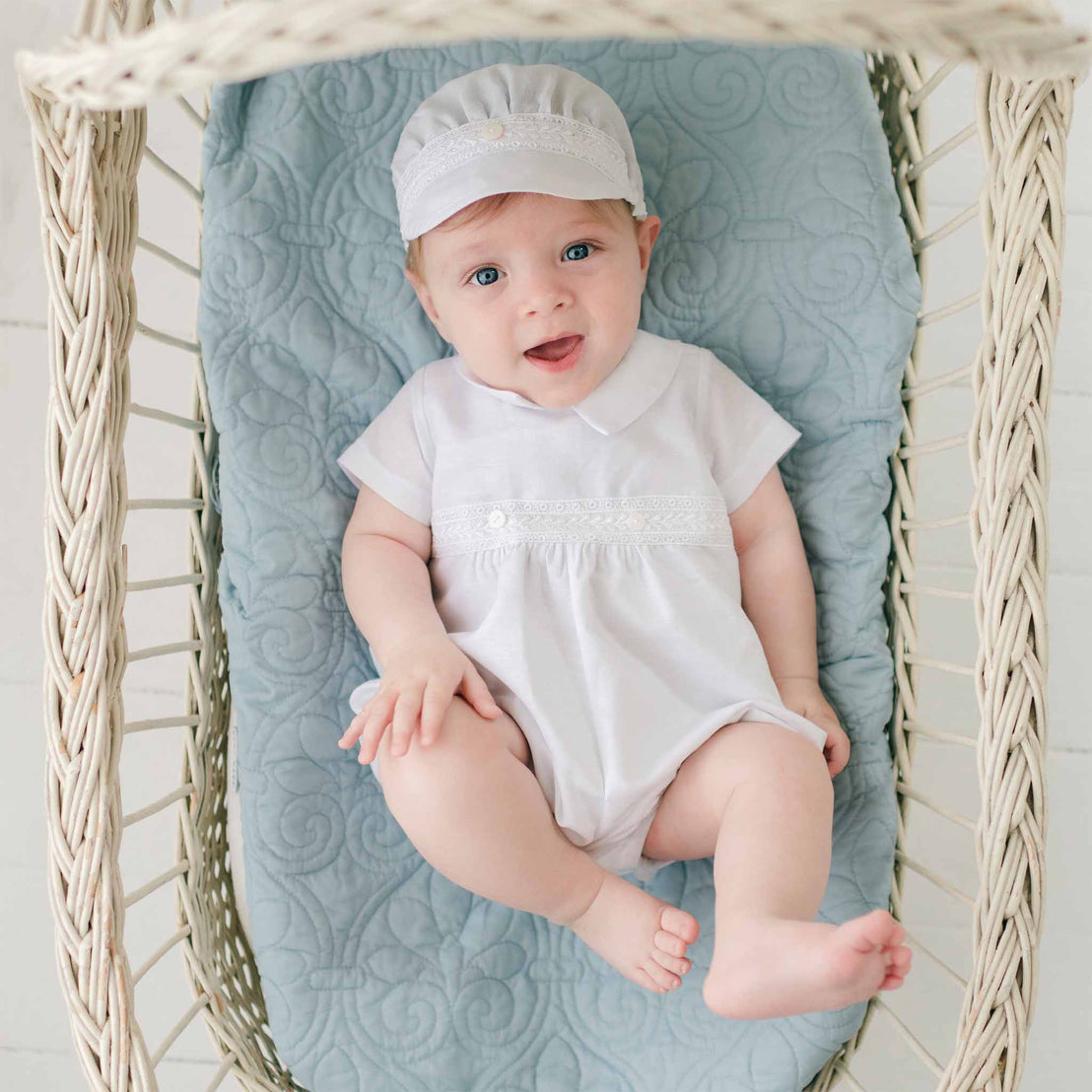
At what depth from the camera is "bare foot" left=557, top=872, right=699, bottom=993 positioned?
0.96 metres

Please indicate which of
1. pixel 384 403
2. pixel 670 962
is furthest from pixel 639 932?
pixel 384 403

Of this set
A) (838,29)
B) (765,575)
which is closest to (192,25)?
(838,29)

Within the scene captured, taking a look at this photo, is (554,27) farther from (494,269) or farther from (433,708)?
(433,708)

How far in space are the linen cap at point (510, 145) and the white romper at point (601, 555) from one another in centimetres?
18

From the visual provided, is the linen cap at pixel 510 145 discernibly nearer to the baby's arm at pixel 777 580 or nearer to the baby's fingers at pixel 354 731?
the baby's arm at pixel 777 580

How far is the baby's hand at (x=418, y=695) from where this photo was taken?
938 mm

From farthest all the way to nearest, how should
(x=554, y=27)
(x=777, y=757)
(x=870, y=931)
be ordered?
(x=777, y=757)
(x=870, y=931)
(x=554, y=27)

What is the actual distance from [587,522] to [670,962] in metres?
0.41

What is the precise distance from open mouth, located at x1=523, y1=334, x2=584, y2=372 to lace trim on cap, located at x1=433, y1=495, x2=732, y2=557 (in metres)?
0.13

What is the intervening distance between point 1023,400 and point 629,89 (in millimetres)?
589

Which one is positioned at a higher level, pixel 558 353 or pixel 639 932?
pixel 558 353

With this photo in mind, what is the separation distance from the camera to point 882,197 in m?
1.20

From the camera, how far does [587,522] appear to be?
1093mm

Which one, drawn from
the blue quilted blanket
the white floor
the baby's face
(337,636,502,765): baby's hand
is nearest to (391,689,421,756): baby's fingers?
(337,636,502,765): baby's hand
